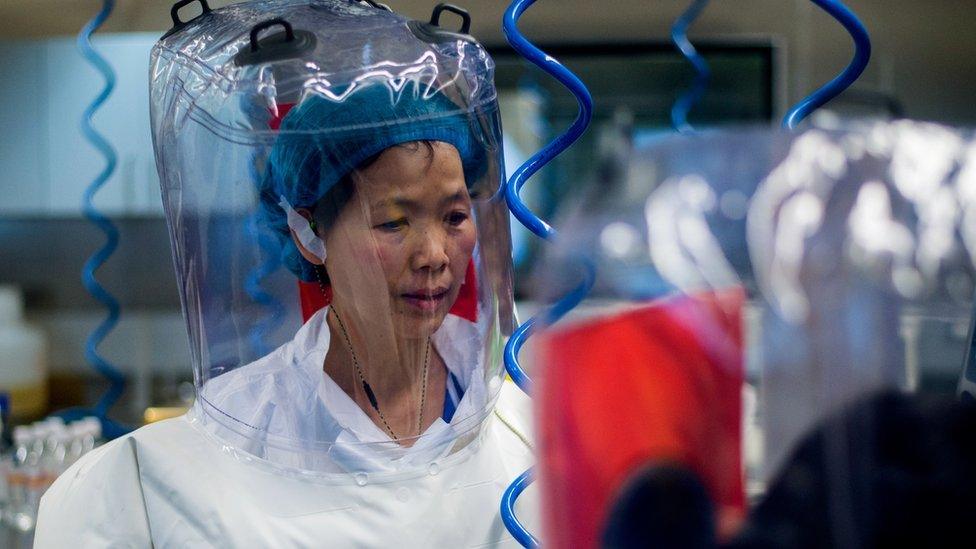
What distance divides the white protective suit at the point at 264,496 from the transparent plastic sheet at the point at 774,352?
0.54 meters

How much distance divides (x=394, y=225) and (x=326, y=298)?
0.48ft

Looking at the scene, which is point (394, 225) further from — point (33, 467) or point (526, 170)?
point (33, 467)

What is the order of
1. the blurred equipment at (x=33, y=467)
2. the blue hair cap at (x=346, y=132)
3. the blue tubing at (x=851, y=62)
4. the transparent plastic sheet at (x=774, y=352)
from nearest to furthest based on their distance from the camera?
the transparent plastic sheet at (x=774, y=352) → the blue tubing at (x=851, y=62) → the blue hair cap at (x=346, y=132) → the blurred equipment at (x=33, y=467)

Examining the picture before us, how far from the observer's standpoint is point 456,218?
953 mm

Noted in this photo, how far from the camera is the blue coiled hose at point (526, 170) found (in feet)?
2.79

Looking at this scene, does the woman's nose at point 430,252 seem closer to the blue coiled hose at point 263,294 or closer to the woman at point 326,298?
the woman at point 326,298

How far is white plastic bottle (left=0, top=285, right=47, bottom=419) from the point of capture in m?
2.77

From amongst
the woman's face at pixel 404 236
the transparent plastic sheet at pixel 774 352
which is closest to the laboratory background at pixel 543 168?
the transparent plastic sheet at pixel 774 352

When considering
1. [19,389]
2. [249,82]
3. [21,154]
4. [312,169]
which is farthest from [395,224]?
[21,154]

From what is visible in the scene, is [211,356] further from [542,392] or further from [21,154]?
[21,154]

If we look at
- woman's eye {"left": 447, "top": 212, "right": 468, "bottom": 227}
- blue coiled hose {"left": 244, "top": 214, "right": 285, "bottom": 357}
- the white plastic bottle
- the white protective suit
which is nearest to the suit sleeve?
the white protective suit

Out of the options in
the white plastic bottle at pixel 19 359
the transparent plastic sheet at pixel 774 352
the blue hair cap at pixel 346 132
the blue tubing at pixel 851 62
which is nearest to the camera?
the transparent plastic sheet at pixel 774 352

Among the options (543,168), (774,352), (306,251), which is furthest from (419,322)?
(543,168)

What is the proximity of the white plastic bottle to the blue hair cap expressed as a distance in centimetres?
214
